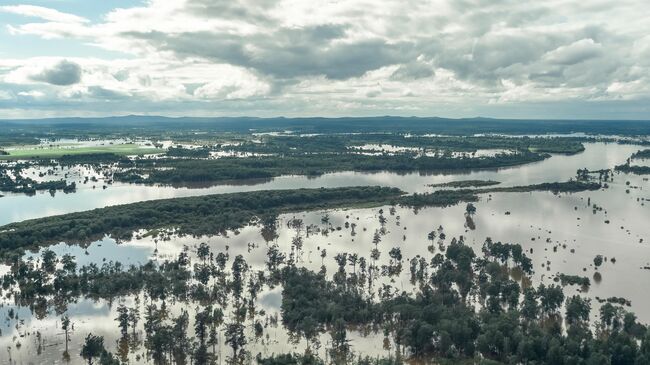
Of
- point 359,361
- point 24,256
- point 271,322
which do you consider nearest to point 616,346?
point 359,361

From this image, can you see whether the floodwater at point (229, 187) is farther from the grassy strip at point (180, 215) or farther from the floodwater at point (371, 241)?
the grassy strip at point (180, 215)

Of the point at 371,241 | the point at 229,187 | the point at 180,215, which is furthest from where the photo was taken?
the point at 229,187

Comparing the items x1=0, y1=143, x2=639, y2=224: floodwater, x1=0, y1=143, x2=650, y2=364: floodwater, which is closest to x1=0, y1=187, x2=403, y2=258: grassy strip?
x1=0, y1=143, x2=650, y2=364: floodwater

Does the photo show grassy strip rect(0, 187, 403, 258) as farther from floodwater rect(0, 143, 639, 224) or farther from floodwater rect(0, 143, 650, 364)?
floodwater rect(0, 143, 639, 224)

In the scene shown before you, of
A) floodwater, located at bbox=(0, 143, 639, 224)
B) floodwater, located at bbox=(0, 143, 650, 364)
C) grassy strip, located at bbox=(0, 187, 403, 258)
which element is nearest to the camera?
floodwater, located at bbox=(0, 143, 650, 364)

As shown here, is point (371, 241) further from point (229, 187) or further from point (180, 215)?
point (229, 187)

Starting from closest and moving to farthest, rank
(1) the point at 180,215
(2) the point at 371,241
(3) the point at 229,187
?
(2) the point at 371,241 → (1) the point at 180,215 → (3) the point at 229,187

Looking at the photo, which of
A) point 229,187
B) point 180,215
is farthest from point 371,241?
point 229,187

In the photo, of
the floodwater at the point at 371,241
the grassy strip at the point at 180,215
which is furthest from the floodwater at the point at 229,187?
the grassy strip at the point at 180,215

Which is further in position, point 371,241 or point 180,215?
point 180,215
